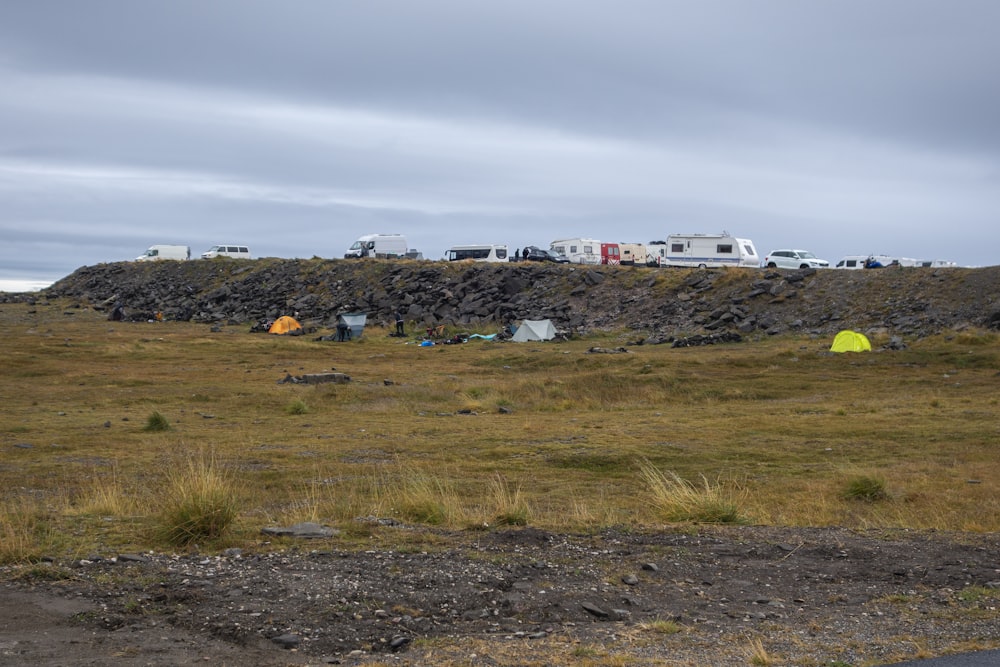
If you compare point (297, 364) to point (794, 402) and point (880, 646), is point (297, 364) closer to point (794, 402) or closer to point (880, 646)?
point (794, 402)

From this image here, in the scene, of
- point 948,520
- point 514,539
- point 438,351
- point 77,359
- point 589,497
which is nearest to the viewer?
point 514,539

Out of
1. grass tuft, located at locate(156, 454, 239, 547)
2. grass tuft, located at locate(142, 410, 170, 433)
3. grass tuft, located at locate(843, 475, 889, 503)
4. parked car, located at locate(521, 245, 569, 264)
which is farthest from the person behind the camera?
parked car, located at locate(521, 245, 569, 264)

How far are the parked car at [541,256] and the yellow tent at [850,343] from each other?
42.9 m

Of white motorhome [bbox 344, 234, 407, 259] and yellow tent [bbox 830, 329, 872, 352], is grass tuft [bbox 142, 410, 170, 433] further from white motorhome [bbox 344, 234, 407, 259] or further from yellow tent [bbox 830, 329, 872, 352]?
white motorhome [bbox 344, 234, 407, 259]

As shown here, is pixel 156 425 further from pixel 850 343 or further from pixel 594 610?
pixel 850 343

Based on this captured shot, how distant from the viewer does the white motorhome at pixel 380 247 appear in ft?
296

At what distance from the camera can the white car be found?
224 ft

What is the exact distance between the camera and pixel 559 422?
25.8 meters

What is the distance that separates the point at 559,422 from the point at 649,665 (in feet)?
64.0

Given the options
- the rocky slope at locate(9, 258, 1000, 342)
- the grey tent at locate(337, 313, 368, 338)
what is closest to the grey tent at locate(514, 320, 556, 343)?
the rocky slope at locate(9, 258, 1000, 342)

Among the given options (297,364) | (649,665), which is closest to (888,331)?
(297,364)

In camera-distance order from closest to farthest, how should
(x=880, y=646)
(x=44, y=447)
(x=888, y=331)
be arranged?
1. (x=880, y=646)
2. (x=44, y=447)
3. (x=888, y=331)

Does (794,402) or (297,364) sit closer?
(794,402)

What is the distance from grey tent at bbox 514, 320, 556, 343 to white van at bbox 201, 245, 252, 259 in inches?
2044
